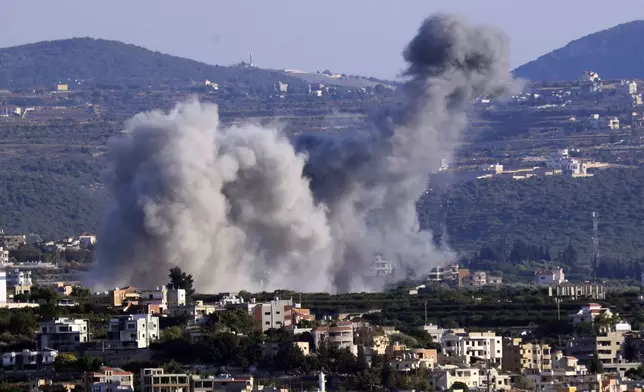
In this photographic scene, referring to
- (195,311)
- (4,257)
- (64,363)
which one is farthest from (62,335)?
(4,257)

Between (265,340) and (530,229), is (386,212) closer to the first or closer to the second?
(265,340)

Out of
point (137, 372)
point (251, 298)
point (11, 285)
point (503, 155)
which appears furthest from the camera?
point (503, 155)

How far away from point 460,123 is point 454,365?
70.1ft

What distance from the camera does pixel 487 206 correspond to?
436ft

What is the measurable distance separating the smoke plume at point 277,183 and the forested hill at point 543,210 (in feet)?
138

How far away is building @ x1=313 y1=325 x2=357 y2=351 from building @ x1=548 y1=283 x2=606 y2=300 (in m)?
17.6

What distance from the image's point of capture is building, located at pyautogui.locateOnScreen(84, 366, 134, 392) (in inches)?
1828

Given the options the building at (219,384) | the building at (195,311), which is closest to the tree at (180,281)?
the building at (195,311)

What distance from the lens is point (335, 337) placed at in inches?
2076

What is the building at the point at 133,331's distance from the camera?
5300 centimetres

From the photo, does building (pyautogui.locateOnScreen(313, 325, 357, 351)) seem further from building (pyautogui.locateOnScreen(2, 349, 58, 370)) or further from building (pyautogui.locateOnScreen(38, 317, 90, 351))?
building (pyautogui.locateOnScreen(2, 349, 58, 370))

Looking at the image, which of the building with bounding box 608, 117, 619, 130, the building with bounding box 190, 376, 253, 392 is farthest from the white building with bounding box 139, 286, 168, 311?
the building with bounding box 608, 117, 619, 130

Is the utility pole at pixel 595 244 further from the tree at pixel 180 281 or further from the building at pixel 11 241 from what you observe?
the tree at pixel 180 281

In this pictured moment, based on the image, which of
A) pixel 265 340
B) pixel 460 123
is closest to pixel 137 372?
pixel 265 340
